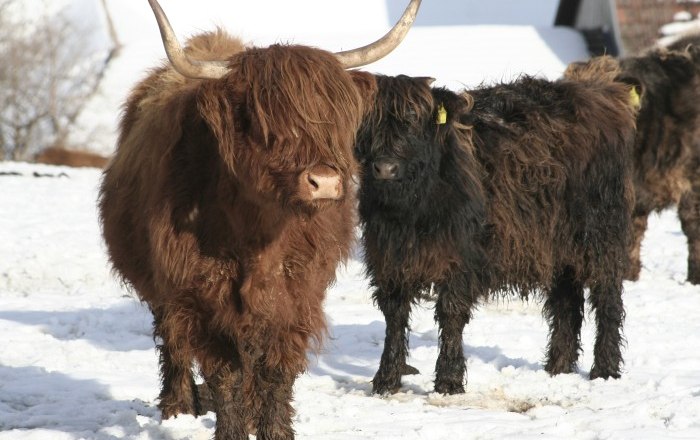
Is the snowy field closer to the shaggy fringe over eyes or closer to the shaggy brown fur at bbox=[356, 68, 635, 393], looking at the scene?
the shaggy brown fur at bbox=[356, 68, 635, 393]

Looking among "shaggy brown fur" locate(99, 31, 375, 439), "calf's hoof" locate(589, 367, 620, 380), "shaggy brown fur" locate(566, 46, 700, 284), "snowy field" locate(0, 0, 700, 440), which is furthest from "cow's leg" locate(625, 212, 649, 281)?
"shaggy brown fur" locate(99, 31, 375, 439)

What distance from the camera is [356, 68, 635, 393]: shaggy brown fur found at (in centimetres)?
631

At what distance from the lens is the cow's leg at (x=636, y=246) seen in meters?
10.4

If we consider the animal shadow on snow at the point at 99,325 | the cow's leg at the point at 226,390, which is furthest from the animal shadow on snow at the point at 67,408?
the animal shadow on snow at the point at 99,325

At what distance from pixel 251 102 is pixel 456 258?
2.43 m

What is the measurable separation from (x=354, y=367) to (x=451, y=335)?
46.2 inches

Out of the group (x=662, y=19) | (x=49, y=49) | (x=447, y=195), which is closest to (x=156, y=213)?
(x=447, y=195)

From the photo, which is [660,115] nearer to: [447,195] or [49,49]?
[447,195]

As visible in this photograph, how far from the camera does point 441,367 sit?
6352 mm

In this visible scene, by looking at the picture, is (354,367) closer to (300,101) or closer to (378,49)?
(378,49)

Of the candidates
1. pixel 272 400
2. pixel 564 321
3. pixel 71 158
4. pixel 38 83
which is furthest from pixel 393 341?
pixel 38 83

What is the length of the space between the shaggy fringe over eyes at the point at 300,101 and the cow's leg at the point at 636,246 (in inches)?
249

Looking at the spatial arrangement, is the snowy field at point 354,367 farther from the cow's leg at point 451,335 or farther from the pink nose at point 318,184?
the pink nose at point 318,184

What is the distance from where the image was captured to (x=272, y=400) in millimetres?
4773
